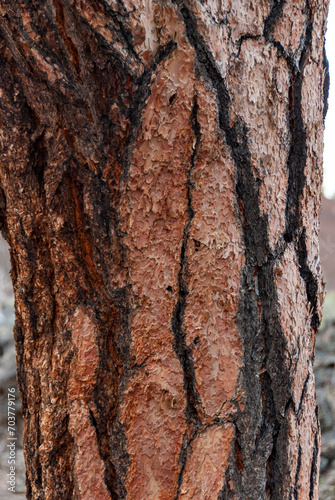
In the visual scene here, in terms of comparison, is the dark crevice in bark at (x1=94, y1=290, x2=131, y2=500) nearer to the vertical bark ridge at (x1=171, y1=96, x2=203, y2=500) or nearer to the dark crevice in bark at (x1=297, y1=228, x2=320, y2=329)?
the vertical bark ridge at (x1=171, y1=96, x2=203, y2=500)

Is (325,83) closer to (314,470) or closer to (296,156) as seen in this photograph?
(296,156)

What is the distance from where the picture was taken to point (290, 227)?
57 centimetres

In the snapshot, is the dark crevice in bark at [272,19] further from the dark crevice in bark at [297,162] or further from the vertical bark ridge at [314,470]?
the vertical bark ridge at [314,470]

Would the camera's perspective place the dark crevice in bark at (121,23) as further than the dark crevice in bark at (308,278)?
No

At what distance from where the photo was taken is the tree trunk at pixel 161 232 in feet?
1.57

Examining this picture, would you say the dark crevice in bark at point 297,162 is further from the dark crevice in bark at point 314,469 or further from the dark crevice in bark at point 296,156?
the dark crevice in bark at point 314,469

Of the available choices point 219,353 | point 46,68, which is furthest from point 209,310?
point 46,68

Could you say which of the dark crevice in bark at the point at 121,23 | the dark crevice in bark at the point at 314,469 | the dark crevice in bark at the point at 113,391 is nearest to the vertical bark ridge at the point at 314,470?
the dark crevice in bark at the point at 314,469

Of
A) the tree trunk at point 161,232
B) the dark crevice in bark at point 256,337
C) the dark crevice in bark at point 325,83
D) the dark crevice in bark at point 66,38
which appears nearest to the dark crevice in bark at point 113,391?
the tree trunk at point 161,232

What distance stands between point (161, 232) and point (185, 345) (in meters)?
0.14

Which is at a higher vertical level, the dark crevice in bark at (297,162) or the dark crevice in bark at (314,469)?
the dark crevice in bark at (297,162)

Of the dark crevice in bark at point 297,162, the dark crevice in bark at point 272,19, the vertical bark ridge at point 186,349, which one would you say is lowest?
the vertical bark ridge at point 186,349

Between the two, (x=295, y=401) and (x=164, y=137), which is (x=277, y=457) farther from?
(x=164, y=137)

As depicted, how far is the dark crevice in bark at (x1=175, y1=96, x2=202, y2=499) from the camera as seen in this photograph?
511mm
